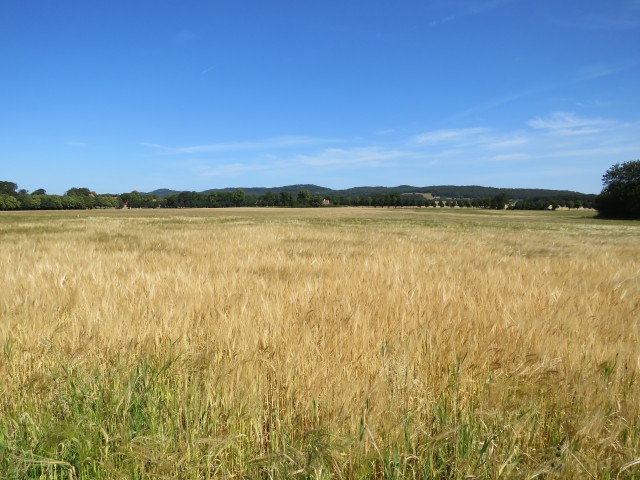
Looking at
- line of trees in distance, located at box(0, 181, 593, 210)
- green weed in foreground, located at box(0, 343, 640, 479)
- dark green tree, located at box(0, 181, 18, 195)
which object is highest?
dark green tree, located at box(0, 181, 18, 195)

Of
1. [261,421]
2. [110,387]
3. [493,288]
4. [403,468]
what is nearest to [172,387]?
→ [110,387]

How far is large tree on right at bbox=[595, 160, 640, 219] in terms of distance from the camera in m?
68.1

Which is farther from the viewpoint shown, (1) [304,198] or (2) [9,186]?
(1) [304,198]

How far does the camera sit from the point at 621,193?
228 feet

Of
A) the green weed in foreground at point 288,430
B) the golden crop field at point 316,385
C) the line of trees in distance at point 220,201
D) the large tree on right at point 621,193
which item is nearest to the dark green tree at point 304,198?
the line of trees in distance at point 220,201

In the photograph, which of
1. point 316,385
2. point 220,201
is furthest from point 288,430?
point 220,201

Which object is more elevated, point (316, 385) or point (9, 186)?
point (9, 186)

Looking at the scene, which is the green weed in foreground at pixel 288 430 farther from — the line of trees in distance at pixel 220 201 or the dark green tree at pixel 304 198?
the dark green tree at pixel 304 198

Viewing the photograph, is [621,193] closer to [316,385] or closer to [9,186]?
[316,385]

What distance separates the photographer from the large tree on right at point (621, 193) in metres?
68.1

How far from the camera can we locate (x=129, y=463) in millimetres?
1322

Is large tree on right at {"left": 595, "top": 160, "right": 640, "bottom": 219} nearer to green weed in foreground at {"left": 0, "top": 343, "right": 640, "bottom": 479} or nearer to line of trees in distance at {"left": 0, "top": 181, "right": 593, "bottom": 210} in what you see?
line of trees in distance at {"left": 0, "top": 181, "right": 593, "bottom": 210}

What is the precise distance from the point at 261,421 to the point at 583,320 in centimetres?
265

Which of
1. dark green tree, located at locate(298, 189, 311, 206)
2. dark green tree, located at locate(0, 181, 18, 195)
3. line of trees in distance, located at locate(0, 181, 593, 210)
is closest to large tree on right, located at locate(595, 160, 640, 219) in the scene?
line of trees in distance, located at locate(0, 181, 593, 210)
